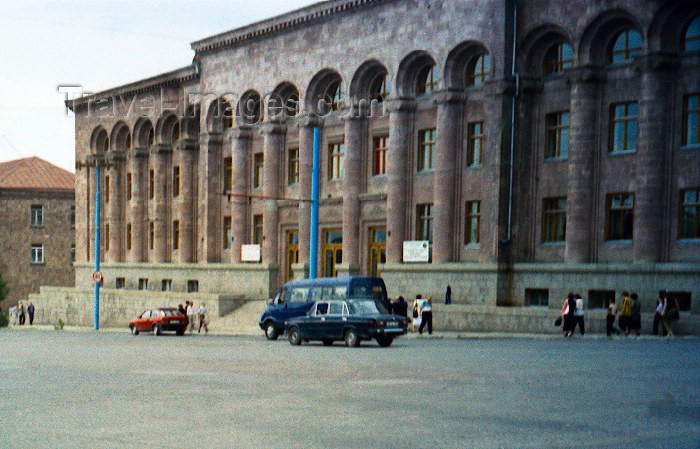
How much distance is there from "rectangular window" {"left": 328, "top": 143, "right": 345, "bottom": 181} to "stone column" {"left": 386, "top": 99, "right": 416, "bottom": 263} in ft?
14.4

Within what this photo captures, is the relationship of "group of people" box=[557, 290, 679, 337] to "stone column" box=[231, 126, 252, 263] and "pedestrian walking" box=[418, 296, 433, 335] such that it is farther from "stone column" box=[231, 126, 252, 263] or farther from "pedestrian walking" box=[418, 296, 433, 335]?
"stone column" box=[231, 126, 252, 263]

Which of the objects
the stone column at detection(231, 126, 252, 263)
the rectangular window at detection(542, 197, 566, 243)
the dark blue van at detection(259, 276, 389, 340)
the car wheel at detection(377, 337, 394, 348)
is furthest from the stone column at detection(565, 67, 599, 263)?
the stone column at detection(231, 126, 252, 263)

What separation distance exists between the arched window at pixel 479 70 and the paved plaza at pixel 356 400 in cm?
1952

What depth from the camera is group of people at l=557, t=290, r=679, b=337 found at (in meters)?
30.2

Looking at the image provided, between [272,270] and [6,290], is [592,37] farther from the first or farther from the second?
[6,290]

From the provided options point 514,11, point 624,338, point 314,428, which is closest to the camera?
point 314,428

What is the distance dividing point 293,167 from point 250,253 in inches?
216

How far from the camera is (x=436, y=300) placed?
1609 inches

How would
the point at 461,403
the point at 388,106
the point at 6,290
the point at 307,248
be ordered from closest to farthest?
the point at 461,403, the point at 388,106, the point at 307,248, the point at 6,290

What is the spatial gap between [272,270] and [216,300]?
3.60m

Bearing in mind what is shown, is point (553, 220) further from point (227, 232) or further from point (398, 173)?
point (227, 232)

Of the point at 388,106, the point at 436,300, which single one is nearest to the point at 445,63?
the point at 388,106

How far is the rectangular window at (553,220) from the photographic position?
37.9 metres

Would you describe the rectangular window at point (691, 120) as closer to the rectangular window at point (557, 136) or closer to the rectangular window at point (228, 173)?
the rectangular window at point (557, 136)
